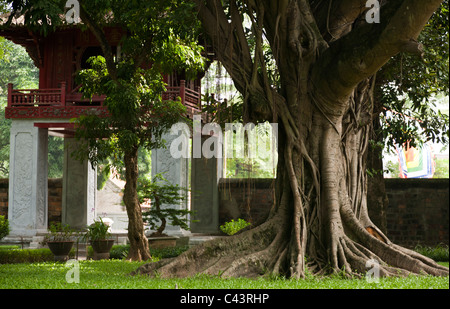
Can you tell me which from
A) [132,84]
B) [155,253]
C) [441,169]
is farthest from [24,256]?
[441,169]

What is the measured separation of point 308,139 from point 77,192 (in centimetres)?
996

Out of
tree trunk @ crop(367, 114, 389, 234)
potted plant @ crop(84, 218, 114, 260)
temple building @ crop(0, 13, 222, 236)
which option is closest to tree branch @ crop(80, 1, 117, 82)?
potted plant @ crop(84, 218, 114, 260)

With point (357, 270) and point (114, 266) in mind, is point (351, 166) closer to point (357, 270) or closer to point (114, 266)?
point (357, 270)

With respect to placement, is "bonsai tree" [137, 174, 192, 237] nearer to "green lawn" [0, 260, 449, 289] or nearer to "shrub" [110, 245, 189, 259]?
"shrub" [110, 245, 189, 259]

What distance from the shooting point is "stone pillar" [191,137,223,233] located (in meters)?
15.3

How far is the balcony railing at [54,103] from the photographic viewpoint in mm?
13320

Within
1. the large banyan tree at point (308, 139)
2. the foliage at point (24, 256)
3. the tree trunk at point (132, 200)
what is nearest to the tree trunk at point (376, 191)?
the large banyan tree at point (308, 139)

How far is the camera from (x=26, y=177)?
13.6 meters

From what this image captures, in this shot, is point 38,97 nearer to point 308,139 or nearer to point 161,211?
point 161,211

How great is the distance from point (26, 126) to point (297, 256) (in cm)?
936

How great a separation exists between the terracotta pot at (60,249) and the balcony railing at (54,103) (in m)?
3.83

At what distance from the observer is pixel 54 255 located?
10234 mm

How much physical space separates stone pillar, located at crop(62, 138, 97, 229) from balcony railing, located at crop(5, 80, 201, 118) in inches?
74.3

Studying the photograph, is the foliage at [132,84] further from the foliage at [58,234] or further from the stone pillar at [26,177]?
the stone pillar at [26,177]
